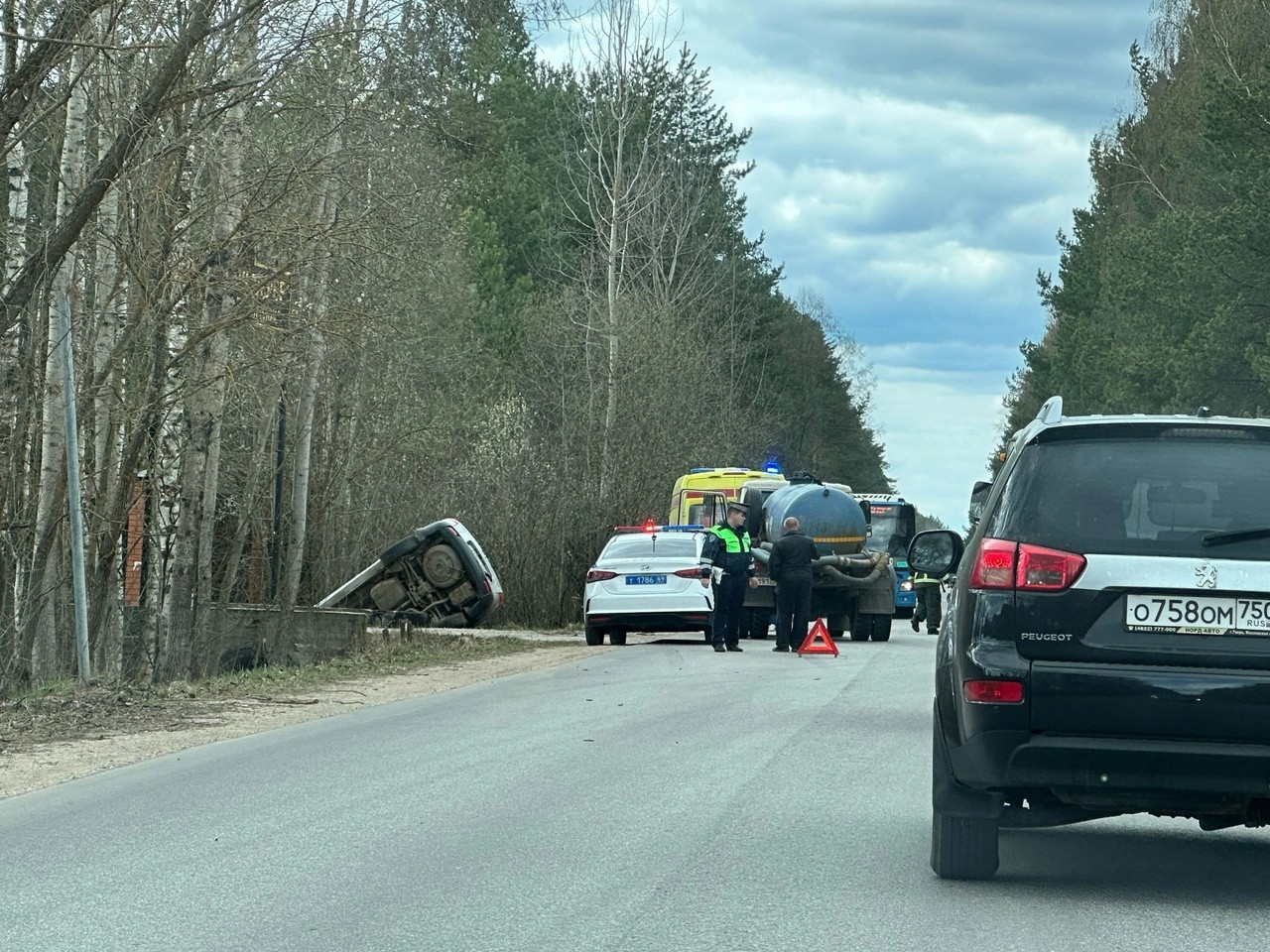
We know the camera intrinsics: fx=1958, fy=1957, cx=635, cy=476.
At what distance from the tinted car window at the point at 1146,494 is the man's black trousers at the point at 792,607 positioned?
18.3 metres

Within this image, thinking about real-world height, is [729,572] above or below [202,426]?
below

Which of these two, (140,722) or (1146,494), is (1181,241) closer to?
(140,722)

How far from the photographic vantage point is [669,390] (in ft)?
151

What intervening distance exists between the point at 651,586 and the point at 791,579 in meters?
3.10

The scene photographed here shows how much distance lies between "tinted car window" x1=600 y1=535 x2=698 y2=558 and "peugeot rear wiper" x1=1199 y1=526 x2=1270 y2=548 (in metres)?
21.3

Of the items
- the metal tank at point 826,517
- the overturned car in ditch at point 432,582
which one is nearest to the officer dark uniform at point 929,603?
the metal tank at point 826,517

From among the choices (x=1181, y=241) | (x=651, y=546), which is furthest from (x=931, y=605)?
(x=1181, y=241)

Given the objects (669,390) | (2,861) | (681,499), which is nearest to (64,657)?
(2,861)

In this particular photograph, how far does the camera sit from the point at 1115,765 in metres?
6.96

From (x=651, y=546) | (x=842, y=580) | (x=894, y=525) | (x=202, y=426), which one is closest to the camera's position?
(x=202, y=426)

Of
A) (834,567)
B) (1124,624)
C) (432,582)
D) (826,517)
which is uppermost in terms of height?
(826,517)

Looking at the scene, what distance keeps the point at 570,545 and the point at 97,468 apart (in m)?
15.7

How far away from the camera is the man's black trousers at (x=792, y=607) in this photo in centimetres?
2559

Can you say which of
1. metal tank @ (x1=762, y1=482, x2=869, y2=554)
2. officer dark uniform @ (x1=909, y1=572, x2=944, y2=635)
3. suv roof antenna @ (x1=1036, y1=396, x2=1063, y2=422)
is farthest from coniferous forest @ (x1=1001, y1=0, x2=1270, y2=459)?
suv roof antenna @ (x1=1036, y1=396, x2=1063, y2=422)
